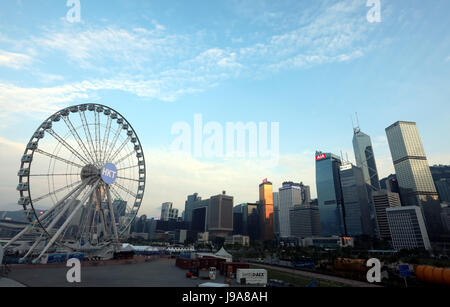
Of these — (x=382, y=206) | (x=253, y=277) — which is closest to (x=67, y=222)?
(x=253, y=277)

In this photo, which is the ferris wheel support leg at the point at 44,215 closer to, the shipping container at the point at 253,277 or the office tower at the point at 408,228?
the shipping container at the point at 253,277

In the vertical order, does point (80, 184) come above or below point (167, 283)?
above

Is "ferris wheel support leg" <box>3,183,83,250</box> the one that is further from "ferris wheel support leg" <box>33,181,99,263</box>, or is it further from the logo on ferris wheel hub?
the logo on ferris wheel hub

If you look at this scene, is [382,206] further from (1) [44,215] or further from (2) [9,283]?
(2) [9,283]

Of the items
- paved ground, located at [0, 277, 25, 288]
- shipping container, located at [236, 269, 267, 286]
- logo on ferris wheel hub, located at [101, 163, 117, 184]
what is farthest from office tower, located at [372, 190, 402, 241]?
paved ground, located at [0, 277, 25, 288]

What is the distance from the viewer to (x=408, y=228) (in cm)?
14538

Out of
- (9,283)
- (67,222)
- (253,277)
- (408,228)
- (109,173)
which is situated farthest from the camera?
(408,228)

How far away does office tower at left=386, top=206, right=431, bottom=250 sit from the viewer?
140500 mm

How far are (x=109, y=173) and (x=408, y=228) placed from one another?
6630 inches

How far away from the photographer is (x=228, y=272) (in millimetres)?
39656
